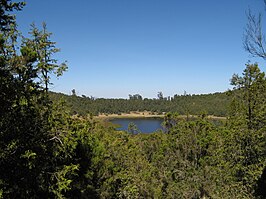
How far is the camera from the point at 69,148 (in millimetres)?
10055

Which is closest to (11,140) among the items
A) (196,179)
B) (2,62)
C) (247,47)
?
(2,62)

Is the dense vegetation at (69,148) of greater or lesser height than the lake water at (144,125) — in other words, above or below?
above

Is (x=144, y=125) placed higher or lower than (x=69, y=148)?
lower

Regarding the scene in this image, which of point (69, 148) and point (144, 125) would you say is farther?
point (144, 125)

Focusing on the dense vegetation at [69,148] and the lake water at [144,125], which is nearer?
the dense vegetation at [69,148]

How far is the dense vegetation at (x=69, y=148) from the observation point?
301 inches

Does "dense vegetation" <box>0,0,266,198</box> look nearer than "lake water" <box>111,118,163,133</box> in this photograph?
Yes

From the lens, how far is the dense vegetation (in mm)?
7645

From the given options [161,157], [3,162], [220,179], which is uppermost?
[3,162]

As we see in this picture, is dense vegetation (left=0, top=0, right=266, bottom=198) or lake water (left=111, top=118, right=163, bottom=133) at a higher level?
dense vegetation (left=0, top=0, right=266, bottom=198)

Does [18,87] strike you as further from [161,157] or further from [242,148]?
[161,157]

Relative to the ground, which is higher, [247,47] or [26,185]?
[247,47]

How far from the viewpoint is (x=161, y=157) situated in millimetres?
39344

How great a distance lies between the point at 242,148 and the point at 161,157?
86.8ft
